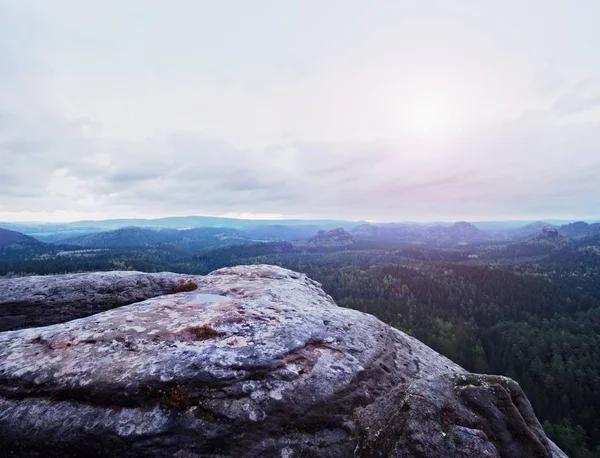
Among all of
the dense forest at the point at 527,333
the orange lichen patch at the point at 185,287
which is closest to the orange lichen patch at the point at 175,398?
the orange lichen patch at the point at 185,287

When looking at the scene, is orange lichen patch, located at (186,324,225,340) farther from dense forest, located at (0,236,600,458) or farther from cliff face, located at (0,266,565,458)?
dense forest, located at (0,236,600,458)

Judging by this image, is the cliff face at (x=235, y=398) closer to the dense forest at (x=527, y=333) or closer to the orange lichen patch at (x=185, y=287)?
the orange lichen patch at (x=185, y=287)

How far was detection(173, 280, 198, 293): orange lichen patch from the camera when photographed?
2138 cm

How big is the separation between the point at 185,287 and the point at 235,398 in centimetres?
1265

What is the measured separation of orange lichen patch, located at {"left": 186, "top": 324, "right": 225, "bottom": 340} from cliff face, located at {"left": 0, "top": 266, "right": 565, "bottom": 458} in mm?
61

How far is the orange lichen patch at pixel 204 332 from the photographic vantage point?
12.9 m

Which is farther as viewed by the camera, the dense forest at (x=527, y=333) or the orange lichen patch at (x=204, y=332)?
the dense forest at (x=527, y=333)

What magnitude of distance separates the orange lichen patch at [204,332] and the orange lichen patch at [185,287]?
8284 millimetres

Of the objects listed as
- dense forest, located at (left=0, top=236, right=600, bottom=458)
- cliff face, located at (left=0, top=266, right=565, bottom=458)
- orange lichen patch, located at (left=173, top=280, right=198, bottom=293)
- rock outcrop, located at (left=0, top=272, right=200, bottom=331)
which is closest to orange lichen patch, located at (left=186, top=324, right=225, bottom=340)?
cliff face, located at (left=0, top=266, right=565, bottom=458)

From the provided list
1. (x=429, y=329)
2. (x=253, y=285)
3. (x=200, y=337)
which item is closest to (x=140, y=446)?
(x=200, y=337)

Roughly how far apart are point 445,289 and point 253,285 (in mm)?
195235

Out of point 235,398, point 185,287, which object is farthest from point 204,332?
point 185,287

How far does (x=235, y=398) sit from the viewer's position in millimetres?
10461

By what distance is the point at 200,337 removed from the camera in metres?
12.9
